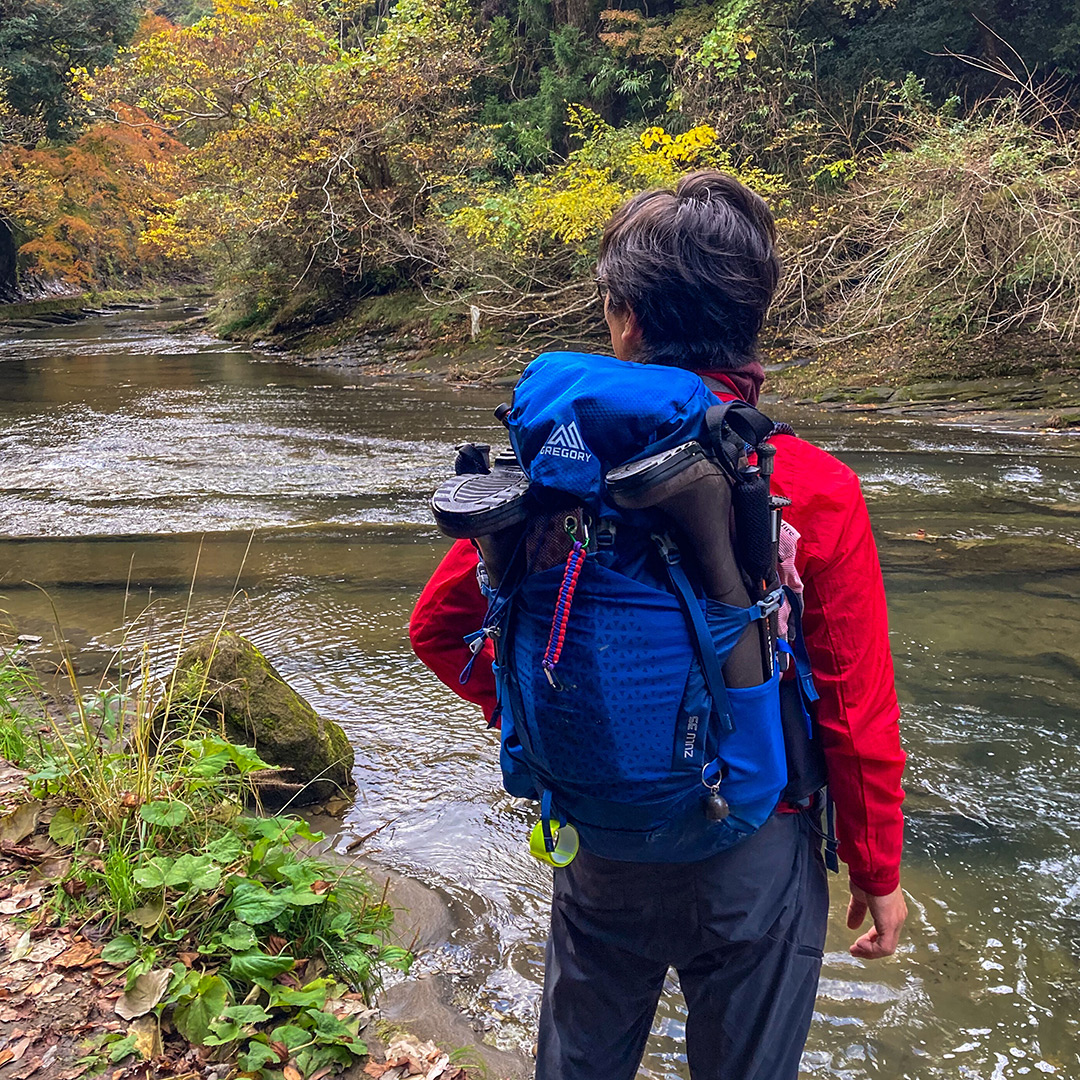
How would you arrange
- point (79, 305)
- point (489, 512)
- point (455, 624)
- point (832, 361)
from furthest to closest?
1. point (79, 305)
2. point (832, 361)
3. point (455, 624)
4. point (489, 512)

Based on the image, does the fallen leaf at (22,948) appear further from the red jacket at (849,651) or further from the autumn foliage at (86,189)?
the autumn foliage at (86,189)

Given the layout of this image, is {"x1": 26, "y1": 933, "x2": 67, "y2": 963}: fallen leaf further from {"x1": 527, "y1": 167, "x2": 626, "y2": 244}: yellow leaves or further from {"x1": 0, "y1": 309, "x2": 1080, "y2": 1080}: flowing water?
{"x1": 527, "y1": 167, "x2": 626, "y2": 244}: yellow leaves

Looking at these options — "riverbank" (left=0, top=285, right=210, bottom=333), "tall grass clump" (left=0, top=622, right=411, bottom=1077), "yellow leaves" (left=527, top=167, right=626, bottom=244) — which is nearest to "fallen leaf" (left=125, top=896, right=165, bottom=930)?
"tall grass clump" (left=0, top=622, right=411, bottom=1077)

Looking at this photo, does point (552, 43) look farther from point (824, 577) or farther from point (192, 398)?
point (824, 577)

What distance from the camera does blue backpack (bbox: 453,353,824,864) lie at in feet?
4.16

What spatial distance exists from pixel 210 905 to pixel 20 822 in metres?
0.78

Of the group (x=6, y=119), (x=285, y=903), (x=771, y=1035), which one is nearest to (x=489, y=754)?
(x=285, y=903)

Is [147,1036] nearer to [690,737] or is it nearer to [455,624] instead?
[455,624]

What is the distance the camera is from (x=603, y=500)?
1277 millimetres

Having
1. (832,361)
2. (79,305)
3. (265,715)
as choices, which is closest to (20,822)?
(265,715)

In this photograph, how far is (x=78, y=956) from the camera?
2.31m

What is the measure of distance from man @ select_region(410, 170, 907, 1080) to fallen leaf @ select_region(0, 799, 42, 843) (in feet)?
6.71

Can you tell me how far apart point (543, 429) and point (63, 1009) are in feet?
6.24

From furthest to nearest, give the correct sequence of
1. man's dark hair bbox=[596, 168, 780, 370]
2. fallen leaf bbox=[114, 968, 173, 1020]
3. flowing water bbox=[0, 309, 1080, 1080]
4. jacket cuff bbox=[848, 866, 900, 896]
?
flowing water bbox=[0, 309, 1080, 1080] → fallen leaf bbox=[114, 968, 173, 1020] → jacket cuff bbox=[848, 866, 900, 896] → man's dark hair bbox=[596, 168, 780, 370]
